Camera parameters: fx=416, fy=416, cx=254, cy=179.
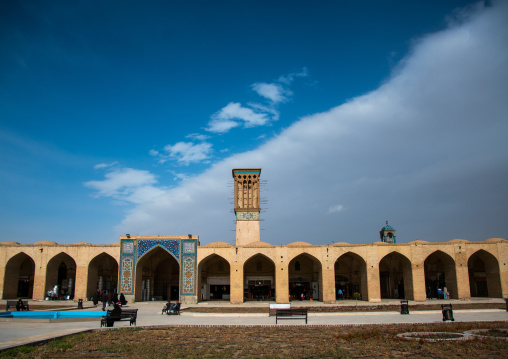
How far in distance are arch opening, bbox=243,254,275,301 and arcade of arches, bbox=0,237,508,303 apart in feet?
1.44

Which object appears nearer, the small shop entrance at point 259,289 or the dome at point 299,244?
the dome at point 299,244

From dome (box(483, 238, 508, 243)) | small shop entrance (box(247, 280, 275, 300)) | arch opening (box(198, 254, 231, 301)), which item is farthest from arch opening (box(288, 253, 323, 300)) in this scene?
dome (box(483, 238, 508, 243))

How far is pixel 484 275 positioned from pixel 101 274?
2936 cm

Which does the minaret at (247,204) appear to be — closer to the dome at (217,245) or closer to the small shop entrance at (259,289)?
the small shop entrance at (259,289)

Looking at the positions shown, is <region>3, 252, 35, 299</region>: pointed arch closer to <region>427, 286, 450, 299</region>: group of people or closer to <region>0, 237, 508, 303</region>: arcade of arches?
<region>0, 237, 508, 303</region>: arcade of arches

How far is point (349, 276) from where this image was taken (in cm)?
3309

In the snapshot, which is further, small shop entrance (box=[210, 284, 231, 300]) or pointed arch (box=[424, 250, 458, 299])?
small shop entrance (box=[210, 284, 231, 300])

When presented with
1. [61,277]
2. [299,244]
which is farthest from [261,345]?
[61,277]

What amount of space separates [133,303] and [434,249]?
21.1 metres

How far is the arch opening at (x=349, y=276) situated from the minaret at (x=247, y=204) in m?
9.76

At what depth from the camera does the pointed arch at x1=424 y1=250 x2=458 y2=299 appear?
2931 centimetres

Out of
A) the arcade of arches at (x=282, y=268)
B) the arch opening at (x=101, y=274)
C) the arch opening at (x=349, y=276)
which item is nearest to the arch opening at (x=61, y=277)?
the arcade of arches at (x=282, y=268)

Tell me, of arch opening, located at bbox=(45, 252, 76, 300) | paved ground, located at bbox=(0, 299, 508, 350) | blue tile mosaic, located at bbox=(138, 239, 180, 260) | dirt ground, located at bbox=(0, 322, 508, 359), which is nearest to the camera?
dirt ground, located at bbox=(0, 322, 508, 359)

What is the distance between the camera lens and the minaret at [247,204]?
4062 cm
